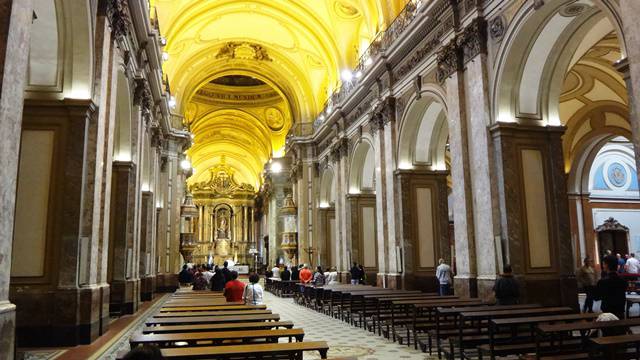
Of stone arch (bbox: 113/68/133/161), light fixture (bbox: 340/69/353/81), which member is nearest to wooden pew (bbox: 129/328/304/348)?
stone arch (bbox: 113/68/133/161)

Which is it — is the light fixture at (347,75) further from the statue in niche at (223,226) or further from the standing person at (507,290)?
the statue in niche at (223,226)

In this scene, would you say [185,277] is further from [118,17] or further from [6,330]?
[6,330]

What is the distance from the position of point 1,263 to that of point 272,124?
26.1m

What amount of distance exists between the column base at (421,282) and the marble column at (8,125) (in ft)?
30.2

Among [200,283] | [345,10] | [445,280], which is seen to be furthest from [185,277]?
[445,280]

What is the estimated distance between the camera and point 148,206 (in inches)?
562

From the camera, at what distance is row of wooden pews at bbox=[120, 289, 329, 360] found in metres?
3.60

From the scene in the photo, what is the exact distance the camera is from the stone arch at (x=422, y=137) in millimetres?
12438

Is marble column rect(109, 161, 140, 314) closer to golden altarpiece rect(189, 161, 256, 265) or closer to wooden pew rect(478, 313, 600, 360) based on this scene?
wooden pew rect(478, 313, 600, 360)

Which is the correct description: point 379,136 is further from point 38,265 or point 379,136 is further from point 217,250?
point 217,250

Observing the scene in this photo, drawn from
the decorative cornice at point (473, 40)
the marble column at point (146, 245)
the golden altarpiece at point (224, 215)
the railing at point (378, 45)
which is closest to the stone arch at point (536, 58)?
the decorative cornice at point (473, 40)

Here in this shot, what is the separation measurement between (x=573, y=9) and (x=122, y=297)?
951cm

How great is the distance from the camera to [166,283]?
18.9 meters

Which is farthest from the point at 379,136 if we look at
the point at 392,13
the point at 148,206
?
the point at 148,206
